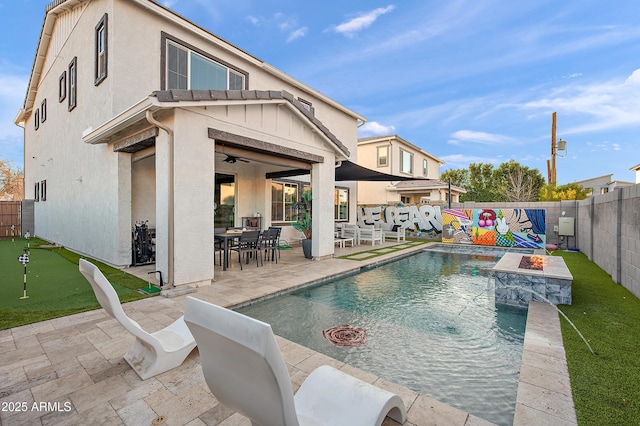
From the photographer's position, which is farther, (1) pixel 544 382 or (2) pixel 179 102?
(2) pixel 179 102

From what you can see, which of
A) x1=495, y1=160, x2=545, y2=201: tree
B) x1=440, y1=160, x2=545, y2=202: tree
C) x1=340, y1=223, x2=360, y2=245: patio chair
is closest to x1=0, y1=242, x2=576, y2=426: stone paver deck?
x1=340, y1=223, x2=360, y2=245: patio chair

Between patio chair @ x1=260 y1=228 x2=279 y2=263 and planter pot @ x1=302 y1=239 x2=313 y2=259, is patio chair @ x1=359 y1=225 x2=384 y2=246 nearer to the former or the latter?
planter pot @ x1=302 y1=239 x2=313 y2=259

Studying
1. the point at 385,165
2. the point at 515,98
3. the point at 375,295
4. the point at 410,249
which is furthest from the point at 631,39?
the point at 375,295

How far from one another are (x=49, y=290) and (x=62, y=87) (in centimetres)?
1006

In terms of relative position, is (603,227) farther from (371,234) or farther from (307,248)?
(307,248)

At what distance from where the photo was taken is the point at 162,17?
8.36 metres

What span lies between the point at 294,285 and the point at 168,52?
7863 millimetres

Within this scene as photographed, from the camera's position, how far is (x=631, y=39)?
10688 millimetres

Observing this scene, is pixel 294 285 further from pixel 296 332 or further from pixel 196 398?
pixel 196 398

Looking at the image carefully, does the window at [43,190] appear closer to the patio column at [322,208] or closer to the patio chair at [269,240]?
the patio chair at [269,240]

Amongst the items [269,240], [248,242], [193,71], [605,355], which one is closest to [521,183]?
[269,240]

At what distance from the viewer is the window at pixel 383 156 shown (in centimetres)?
2083

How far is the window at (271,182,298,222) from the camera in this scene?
526 inches

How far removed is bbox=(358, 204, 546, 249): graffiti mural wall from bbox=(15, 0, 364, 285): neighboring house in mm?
7108
